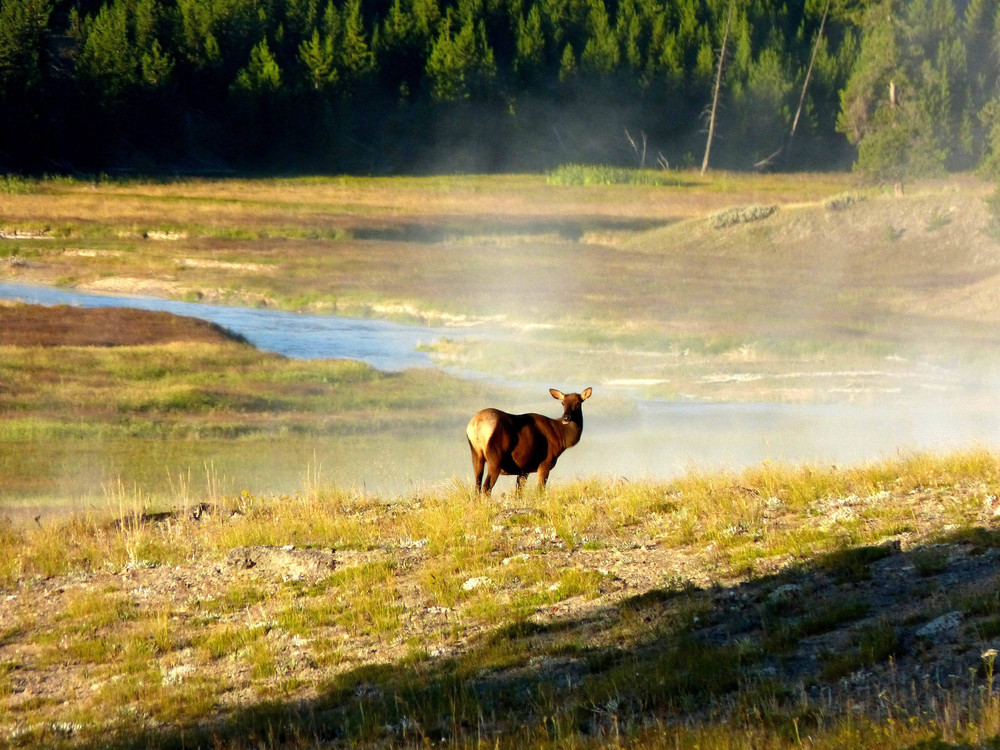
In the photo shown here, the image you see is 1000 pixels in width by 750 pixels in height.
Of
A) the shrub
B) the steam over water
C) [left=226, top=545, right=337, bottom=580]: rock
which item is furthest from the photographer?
the shrub

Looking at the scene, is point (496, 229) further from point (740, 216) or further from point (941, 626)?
point (941, 626)

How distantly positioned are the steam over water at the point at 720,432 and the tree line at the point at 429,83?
56492 mm

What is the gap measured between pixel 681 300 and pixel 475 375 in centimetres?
1589

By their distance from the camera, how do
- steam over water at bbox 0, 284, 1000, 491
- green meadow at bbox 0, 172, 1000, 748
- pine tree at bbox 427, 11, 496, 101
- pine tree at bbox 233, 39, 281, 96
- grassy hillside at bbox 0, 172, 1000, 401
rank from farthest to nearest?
1. pine tree at bbox 427, 11, 496, 101
2. pine tree at bbox 233, 39, 281, 96
3. grassy hillside at bbox 0, 172, 1000, 401
4. steam over water at bbox 0, 284, 1000, 491
5. green meadow at bbox 0, 172, 1000, 748

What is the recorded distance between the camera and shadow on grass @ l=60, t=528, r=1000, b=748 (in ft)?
23.3

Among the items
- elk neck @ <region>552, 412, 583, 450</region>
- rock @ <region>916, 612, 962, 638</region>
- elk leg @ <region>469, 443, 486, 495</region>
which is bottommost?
rock @ <region>916, 612, 962, 638</region>

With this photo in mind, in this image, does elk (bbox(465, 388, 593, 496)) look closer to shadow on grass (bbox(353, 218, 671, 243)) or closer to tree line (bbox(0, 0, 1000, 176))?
shadow on grass (bbox(353, 218, 671, 243))

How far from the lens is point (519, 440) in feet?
48.8

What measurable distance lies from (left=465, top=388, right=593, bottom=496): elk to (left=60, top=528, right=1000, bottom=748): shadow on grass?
4.55 m

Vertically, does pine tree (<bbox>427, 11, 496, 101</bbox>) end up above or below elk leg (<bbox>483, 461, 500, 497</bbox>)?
above

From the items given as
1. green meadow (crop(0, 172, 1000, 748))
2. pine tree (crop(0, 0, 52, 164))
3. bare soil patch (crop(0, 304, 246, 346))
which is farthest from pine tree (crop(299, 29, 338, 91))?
green meadow (crop(0, 172, 1000, 748))

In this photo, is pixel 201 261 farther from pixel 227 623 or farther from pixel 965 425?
pixel 227 623

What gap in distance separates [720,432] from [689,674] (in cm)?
2180

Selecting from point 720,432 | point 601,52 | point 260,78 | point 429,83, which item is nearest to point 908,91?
point 720,432
